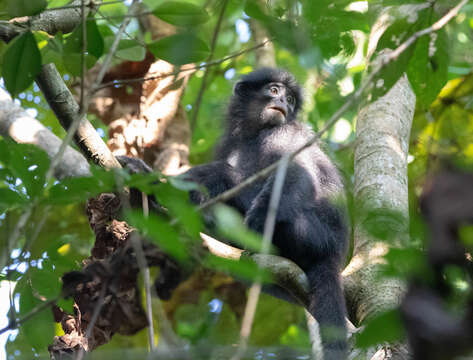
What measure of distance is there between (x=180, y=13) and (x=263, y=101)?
4062 millimetres

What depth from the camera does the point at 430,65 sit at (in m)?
2.72

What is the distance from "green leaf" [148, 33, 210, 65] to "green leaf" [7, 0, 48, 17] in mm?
489

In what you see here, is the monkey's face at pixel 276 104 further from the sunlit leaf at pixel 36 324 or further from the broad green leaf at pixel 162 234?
the broad green leaf at pixel 162 234

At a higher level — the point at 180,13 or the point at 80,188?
the point at 180,13

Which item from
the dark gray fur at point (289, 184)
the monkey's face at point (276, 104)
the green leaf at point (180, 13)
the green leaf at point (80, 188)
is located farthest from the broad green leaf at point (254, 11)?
the monkey's face at point (276, 104)

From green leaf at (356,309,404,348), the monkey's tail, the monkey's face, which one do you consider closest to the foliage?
green leaf at (356,309,404,348)

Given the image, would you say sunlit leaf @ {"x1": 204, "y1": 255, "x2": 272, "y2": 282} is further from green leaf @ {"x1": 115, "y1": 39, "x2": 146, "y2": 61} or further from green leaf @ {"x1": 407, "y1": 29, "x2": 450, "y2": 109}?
green leaf @ {"x1": 115, "y1": 39, "x2": 146, "y2": 61}

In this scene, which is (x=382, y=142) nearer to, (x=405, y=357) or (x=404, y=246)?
(x=405, y=357)

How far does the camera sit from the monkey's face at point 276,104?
612 cm

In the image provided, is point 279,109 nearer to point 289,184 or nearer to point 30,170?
point 289,184

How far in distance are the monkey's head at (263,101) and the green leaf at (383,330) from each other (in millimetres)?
4979

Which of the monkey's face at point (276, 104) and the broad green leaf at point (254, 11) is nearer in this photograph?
the broad green leaf at point (254, 11)

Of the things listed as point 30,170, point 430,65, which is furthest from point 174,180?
point 430,65

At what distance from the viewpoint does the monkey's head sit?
20.3 feet
